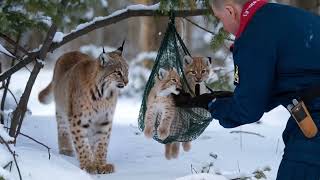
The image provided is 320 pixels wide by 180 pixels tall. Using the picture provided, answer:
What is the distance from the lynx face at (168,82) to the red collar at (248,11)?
223 cm

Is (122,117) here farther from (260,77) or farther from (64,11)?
(260,77)

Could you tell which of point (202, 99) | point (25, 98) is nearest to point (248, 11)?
point (202, 99)

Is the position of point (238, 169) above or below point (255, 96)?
below

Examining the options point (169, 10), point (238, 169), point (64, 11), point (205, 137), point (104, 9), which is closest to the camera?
point (64, 11)

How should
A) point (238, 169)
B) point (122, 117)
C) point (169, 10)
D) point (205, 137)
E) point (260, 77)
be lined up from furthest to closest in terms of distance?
point (122, 117) < point (205, 137) < point (238, 169) < point (169, 10) < point (260, 77)

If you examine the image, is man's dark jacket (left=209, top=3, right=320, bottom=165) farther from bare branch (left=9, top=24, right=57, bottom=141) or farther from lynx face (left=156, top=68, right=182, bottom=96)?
bare branch (left=9, top=24, right=57, bottom=141)

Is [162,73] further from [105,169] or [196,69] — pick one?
[105,169]

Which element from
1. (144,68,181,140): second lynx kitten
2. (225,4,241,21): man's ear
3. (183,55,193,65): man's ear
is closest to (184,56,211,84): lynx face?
(183,55,193,65): man's ear

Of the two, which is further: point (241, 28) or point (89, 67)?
point (89, 67)

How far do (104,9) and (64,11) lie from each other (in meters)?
2.16

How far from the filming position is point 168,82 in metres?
5.78

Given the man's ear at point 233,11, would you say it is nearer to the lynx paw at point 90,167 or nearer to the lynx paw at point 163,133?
the lynx paw at point 163,133

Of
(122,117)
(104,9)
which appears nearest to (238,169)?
(104,9)

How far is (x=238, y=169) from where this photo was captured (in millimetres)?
6395
